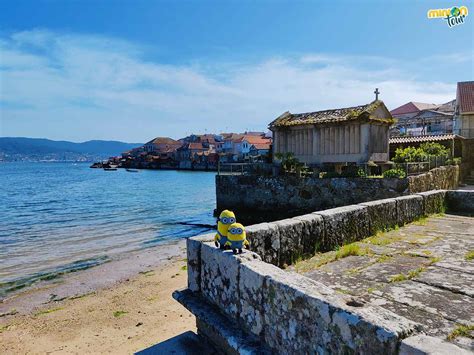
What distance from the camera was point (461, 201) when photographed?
862 cm

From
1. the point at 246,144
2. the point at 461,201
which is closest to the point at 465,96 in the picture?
the point at 461,201

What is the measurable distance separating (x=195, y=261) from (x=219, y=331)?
98 centimetres

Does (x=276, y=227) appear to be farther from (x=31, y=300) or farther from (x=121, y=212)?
(x=121, y=212)

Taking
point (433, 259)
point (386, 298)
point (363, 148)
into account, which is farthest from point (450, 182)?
point (386, 298)

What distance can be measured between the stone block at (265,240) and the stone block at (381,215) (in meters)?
2.47

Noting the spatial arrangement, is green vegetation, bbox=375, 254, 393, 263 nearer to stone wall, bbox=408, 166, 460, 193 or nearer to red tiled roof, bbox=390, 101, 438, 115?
stone wall, bbox=408, 166, 460, 193

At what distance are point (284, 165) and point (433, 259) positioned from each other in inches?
654

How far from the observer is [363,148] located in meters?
19.0

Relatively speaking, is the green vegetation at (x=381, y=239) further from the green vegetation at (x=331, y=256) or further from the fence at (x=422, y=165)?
the fence at (x=422, y=165)

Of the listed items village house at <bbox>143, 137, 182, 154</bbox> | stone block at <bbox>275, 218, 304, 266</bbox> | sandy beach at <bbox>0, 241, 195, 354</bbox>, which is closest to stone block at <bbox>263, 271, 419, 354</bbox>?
stone block at <bbox>275, 218, 304, 266</bbox>

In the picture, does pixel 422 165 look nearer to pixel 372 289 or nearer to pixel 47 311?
pixel 372 289

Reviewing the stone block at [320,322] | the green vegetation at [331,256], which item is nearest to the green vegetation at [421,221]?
the green vegetation at [331,256]

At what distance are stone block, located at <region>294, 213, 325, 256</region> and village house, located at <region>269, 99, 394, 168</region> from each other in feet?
49.1

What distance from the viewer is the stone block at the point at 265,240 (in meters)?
4.29
